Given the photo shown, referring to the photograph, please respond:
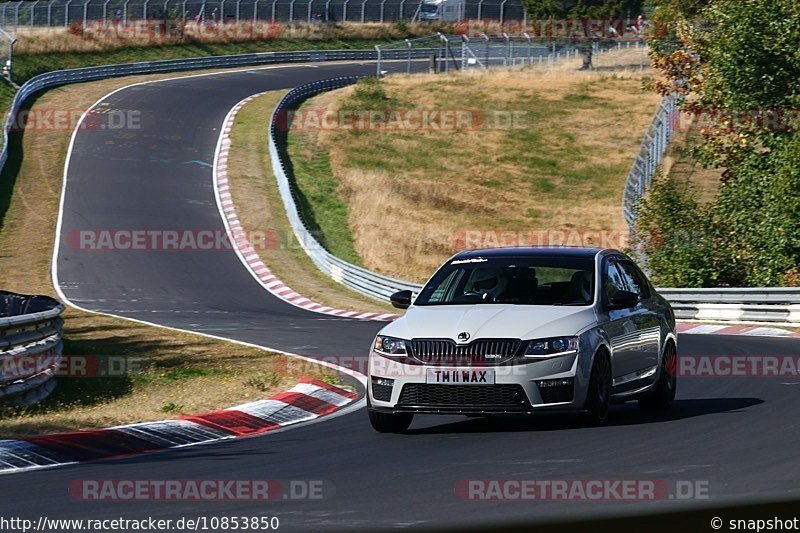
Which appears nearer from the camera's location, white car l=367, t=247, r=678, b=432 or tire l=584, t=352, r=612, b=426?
white car l=367, t=247, r=678, b=432

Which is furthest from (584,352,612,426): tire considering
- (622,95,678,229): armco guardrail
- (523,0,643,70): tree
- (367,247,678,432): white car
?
(523,0,643,70): tree

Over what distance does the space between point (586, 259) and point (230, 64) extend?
62.3 m

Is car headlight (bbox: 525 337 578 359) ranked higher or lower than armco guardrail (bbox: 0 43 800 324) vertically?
higher

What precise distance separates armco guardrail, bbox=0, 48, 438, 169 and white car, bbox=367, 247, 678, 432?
35287 mm

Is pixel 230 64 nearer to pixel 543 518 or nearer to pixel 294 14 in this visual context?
pixel 294 14

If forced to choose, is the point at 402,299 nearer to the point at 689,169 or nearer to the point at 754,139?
the point at 754,139

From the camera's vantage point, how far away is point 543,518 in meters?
7.10

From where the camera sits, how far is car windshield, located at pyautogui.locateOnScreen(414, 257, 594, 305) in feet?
37.8

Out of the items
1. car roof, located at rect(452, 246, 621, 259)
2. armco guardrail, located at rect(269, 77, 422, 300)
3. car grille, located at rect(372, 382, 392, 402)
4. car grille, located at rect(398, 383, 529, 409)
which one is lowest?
armco guardrail, located at rect(269, 77, 422, 300)

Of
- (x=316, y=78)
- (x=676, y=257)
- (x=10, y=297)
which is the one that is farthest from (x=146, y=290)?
(x=316, y=78)

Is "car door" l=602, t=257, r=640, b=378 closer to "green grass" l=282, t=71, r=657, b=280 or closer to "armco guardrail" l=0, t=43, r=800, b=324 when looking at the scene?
"armco guardrail" l=0, t=43, r=800, b=324

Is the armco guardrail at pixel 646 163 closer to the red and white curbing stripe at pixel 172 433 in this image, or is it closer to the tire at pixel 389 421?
the red and white curbing stripe at pixel 172 433

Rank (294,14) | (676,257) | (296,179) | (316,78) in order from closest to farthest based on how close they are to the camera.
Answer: (676,257), (296,179), (316,78), (294,14)

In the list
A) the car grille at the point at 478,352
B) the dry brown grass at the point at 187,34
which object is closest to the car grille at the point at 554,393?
the car grille at the point at 478,352
